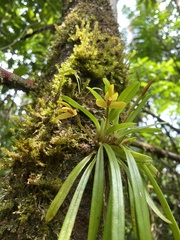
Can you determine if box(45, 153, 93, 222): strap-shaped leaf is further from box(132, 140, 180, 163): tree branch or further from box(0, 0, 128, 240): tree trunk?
box(132, 140, 180, 163): tree branch

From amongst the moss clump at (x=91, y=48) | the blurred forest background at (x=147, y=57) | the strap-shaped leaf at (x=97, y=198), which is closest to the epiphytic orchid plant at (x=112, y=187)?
the strap-shaped leaf at (x=97, y=198)

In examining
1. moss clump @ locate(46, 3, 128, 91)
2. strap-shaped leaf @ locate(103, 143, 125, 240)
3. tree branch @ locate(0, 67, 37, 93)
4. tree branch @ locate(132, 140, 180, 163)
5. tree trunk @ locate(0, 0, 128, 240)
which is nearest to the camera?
strap-shaped leaf @ locate(103, 143, 125, 240)

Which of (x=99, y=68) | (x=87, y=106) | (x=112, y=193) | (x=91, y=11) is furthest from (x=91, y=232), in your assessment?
(x=91, y=11)

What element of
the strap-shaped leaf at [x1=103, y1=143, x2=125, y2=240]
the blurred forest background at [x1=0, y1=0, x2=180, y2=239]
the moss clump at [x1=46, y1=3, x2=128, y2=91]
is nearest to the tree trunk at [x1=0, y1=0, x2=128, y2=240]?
the moss clump at [x1=46, y1=3, x2=128, y2=91]

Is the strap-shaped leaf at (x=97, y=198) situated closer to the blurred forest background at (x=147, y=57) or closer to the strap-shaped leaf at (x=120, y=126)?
the strap-shaped leaf at (x=120, y=126)

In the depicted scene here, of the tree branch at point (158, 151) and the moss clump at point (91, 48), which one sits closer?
the moss clump at point (91, 48)

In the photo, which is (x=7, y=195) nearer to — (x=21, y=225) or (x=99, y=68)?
(x=21, y=225)
